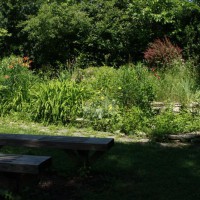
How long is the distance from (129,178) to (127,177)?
4 cm

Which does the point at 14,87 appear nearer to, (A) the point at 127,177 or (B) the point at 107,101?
(B) the point at 107,101

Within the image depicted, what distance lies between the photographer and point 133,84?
8016 millimetres

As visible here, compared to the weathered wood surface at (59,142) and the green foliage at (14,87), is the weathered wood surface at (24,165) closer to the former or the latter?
the weathered wood surface at (59,142)

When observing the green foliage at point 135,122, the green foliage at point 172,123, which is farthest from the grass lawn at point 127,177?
the green foliage at point 135,122

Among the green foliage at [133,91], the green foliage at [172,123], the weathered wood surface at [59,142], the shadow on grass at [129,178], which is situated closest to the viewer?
the shadow on grass at [129,178]

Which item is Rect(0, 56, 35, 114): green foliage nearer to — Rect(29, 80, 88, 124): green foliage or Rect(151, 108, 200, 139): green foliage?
Rect(29, 80, 88, 124): green foliage

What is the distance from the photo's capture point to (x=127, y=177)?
15.0ft

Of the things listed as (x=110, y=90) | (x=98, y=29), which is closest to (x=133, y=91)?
(x=110, y=90)

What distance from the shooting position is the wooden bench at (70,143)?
4282 mm

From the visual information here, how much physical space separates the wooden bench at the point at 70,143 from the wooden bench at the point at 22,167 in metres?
0.70

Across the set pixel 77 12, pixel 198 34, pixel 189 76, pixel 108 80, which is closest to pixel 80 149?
pixel 108 80

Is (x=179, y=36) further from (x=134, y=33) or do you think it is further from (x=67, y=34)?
(x=67, y=34)

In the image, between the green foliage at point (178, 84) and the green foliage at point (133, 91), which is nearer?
the green foliage at point (133, 91)

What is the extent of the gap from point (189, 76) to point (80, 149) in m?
6.06
